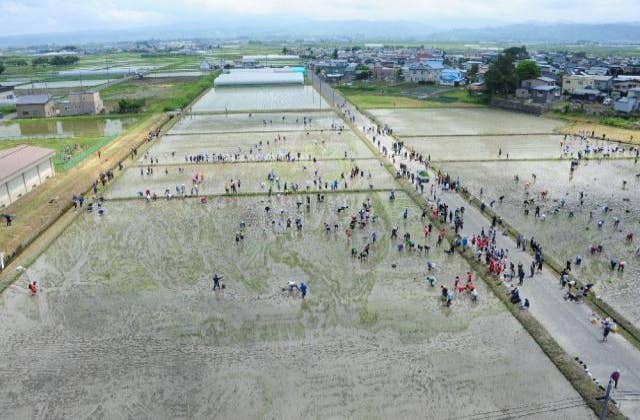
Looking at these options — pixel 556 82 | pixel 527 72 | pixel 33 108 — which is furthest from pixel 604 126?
pixel 33 108

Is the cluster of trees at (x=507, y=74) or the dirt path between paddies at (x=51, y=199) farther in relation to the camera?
the cluster of trees at (x=507, y=74)

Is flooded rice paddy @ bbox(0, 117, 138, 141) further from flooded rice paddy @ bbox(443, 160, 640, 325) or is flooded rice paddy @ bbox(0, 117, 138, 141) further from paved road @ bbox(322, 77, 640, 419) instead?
paved road @ bbox(322, 77, 640, 419)

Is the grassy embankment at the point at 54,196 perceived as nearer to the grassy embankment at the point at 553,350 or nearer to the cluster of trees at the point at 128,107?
the cluster of trees at the point at 128,107

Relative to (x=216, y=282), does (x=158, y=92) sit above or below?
above

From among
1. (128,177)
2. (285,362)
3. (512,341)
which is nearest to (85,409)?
(285,362)

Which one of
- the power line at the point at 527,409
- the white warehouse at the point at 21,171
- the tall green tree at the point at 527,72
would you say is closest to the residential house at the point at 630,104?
the tall green tree at the point at 527,72

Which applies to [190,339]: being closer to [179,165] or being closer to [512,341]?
[512,341]

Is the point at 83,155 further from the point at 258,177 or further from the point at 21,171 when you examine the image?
the point at 258,177
